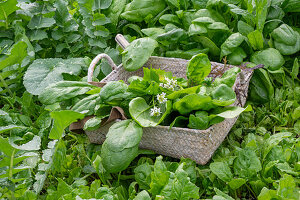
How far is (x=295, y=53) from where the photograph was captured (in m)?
2.05

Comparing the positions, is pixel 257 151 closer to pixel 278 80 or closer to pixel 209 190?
pixel 209 190

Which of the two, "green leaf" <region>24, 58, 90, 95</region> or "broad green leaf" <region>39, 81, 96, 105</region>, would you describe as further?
"green leaf" <region>24, 58, 90, 95</region>

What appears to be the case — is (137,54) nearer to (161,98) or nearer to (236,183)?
(161,98)

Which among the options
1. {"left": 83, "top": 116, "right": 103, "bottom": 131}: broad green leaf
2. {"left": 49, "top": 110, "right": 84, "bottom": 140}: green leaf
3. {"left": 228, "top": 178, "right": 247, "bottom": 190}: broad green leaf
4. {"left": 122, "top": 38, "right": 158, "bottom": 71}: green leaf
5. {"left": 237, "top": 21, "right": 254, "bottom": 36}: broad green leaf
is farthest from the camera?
{"left": 237, "top": 21, "right": 254, "bottom": 36}: broad green leaf

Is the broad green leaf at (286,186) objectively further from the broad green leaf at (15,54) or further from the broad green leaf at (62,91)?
the broad green leaf at (15,54)

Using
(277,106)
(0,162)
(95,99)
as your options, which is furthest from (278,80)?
(0,162)

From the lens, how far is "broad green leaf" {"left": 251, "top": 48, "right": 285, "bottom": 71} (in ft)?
6.02

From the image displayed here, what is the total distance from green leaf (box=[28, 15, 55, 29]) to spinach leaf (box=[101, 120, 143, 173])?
1026 millimetres

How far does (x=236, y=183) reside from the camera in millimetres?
1333

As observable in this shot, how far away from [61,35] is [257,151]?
4.37 feet

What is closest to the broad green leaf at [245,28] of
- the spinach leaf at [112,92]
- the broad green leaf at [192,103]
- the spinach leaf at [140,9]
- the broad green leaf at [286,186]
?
the spinach leaf at [140,9]

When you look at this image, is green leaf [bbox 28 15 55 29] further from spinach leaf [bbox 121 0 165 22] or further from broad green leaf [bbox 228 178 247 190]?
broad green leaf [bbox 228 178 247 190]

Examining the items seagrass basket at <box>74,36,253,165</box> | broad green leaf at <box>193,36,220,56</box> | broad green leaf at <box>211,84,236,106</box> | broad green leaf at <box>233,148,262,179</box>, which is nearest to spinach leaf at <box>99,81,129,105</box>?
seagrass basket at <box>74,36,253,165</box>

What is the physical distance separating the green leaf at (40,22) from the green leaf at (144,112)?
934 millimetres
